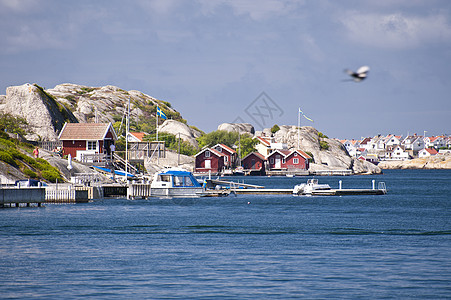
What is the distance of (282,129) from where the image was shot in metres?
198

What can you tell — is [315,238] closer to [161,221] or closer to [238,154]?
[161,221]

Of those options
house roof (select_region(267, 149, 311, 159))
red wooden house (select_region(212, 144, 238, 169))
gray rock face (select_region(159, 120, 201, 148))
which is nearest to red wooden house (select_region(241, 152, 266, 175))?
house roof (select_region(267, 149, 311, 159))

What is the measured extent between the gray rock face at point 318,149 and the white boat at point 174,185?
114527mm

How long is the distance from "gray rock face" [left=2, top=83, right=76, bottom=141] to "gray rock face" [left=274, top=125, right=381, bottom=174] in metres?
86.7

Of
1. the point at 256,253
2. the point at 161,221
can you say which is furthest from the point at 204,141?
the point at 256,253

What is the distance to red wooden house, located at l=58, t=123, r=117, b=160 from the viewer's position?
283 feet

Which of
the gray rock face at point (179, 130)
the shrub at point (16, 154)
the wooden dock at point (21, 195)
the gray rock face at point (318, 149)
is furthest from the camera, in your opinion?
the gray rock face at point (318, 149)

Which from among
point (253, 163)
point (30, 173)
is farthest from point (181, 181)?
point (253, 163)

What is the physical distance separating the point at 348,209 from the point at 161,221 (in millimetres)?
22648

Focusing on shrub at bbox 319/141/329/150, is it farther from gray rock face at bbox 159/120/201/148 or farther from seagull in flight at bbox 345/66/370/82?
seagull in flight at bbox 345/66/370/82

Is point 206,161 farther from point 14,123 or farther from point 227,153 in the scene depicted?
point 14,123

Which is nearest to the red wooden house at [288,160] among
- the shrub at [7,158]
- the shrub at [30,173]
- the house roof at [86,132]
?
the house roof at [86,132]

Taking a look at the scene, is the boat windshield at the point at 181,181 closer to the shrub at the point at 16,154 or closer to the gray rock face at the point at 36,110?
the shrub at the point at 16,154

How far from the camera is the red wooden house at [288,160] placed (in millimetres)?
171000
